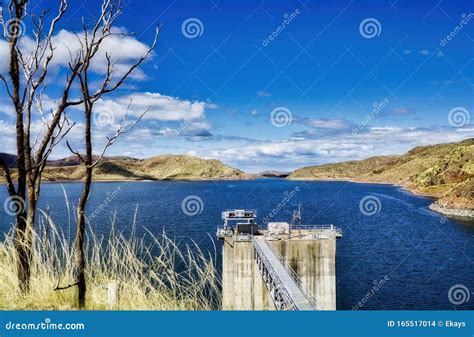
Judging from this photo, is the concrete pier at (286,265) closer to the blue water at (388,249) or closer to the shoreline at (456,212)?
the blue water at (388,249)

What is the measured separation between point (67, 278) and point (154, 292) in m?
1.46

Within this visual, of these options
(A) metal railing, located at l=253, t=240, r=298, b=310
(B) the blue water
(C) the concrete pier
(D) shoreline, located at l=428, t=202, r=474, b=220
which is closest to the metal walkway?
(A) metal railing, located at l=253, t=240, r=298, b=310

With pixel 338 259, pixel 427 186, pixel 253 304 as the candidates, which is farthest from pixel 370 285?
pixel 427 186

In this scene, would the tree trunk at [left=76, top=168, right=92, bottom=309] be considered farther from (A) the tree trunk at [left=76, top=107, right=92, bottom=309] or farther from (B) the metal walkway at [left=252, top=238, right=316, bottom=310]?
(B) the metal walkway at [left=252, top=238, right=316, bottom=310]

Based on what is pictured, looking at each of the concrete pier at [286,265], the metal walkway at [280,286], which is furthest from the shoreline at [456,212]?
the metal walkway at [280,286]

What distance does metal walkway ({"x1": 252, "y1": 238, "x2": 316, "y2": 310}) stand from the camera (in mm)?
13242

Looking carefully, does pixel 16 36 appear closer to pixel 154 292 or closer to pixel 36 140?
pixel 36 140

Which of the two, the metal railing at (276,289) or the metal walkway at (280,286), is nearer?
the metal walkway at (280,286)

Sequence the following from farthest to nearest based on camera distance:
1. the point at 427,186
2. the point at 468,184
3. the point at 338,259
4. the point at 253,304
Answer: the point at 427,186 → the point at 468,184 → the point at 338,259 → the point at 253,304

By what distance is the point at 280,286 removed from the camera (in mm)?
17047

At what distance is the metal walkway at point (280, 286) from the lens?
13.2m
